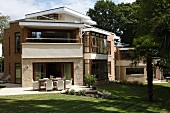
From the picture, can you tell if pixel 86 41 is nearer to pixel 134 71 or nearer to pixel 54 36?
pixel 54 36

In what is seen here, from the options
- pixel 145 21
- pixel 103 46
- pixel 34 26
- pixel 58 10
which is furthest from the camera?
pixel 103 46

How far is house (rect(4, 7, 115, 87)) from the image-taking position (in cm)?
2705

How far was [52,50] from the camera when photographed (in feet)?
90.5

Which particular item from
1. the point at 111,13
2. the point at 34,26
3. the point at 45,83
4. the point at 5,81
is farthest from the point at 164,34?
the point at 111,13

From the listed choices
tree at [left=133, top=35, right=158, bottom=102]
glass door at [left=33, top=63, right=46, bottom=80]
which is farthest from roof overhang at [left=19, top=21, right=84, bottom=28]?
tree at [left=133, top=35, right=158, bottom=102]

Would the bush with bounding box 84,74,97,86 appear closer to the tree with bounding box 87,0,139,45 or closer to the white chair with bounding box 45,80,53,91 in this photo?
the white chair with bounding box 45,80,53,91

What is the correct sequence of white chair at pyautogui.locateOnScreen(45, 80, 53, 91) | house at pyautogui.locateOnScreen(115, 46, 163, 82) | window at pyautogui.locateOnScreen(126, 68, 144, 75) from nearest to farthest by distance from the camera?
white chair at pyautogui.locateOnScreen(45, 80, 53, 91) < house at pyautogui.locateOnScreen(115, 46, 163, 82) < window at pyautogui.locateOnScreen(126, 68, 144, 75)

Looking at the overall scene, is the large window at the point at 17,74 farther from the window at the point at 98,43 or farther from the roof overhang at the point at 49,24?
the window at the point at 98,43

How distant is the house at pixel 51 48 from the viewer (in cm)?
2705

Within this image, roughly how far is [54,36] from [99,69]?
25.2ft

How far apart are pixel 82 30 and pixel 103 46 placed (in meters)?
5.84

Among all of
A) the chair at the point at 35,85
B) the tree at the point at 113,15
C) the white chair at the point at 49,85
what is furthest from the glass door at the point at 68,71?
the tree at the point at 113,15

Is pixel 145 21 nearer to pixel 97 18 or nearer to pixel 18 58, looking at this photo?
pixel 18 58

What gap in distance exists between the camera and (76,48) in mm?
28359
